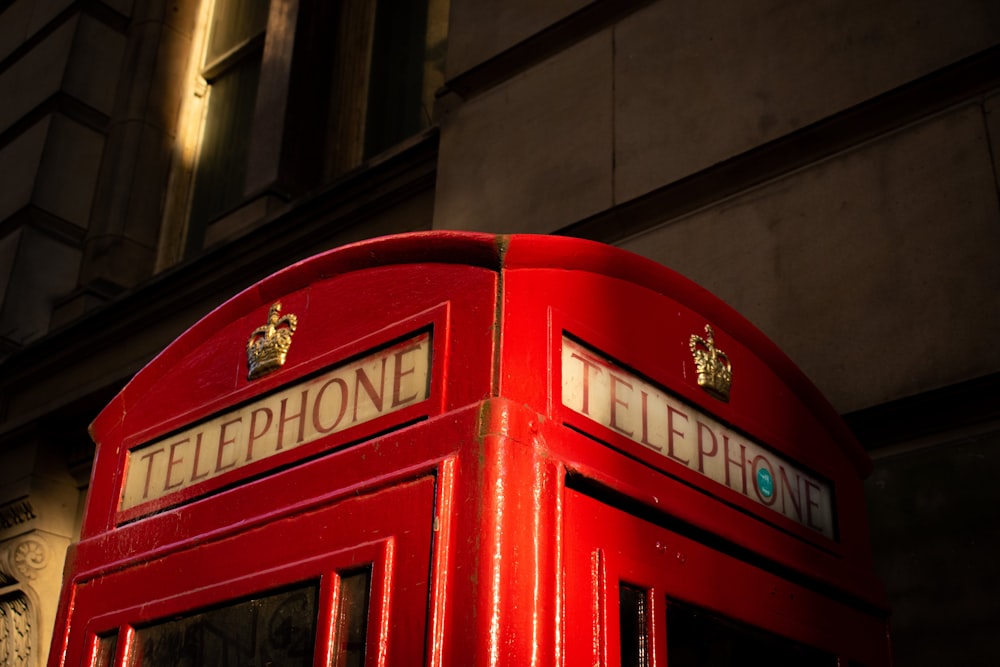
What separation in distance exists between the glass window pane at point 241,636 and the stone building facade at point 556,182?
1.89m

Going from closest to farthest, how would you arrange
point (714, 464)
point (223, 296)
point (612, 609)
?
point (612, 609), point (714, 464), point (223, 296)

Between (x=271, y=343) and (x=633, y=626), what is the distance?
957 millimetres

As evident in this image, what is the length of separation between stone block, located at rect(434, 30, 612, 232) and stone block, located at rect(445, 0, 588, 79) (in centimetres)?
18

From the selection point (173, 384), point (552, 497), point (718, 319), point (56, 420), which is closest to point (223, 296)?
point (56, 420)

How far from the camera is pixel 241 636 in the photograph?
83.5 inches

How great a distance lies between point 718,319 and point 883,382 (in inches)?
48.2

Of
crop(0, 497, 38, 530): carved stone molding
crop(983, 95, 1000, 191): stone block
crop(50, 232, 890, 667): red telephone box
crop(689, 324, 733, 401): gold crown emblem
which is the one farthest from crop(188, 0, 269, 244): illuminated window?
crop(689, 324, 733, 401): gold crown emblem

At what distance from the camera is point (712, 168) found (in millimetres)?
4102

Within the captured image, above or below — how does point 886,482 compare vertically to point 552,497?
above

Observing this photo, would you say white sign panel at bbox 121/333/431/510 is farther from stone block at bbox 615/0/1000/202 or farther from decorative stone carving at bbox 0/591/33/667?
decorative stone carving at bbox 0/591/33/667

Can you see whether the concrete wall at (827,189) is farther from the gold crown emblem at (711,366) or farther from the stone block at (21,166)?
the stone block at (21,166)

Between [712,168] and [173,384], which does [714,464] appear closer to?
[173,384]

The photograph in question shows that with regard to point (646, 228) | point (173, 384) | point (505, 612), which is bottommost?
point (505, 612)

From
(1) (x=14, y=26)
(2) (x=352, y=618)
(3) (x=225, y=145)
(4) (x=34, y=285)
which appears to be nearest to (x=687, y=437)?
(2) (x=352, y=618)
